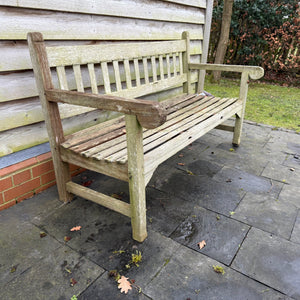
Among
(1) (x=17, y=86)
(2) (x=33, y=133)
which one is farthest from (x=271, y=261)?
(1) (x=17, y=86)

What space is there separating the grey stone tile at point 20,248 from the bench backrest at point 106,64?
3.43ft

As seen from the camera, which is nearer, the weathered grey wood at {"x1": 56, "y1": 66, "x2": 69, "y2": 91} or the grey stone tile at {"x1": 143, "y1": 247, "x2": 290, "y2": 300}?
the grey stone tile at {"x1": 143, "y1": 247, "x2": 290, "y2": 300}

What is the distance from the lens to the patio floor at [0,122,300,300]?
1444 mm

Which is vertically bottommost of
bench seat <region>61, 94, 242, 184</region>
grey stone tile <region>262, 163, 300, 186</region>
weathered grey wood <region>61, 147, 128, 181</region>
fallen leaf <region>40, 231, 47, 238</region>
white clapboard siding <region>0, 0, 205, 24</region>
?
grey stone tile <region>262, 163, 300, 186</region>

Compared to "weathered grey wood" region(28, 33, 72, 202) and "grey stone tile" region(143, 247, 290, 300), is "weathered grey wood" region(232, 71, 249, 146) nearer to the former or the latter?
"grey stone tile" region(143, 247, 290, 300)

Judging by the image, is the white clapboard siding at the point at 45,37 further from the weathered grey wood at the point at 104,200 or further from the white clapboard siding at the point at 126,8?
the weathered grey wood at the point at 104,200

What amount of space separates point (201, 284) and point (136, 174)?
70 cm

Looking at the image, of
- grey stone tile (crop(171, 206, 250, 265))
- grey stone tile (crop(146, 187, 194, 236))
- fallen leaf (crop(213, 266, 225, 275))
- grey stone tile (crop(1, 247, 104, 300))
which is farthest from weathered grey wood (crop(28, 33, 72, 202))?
fallen leaf (crop(213, 266, 225, 275))

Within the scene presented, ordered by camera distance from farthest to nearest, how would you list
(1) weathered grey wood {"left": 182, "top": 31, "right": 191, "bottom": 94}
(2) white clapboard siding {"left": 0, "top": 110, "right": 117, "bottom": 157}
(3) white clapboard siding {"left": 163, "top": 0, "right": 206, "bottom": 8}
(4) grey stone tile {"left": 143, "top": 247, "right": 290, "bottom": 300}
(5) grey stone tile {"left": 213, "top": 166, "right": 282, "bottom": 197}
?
(3) white clapboard siding {"left": 163, "top": 0, "right": 206, "bottom": 8} → (1) weathered grey wood {"left": 182, "top": 31, "right": 191, "bottom": 94} → (5) grey stone tile {"left": 213, "top": 166, "right": 282, "bottom": 197} → (2) white clapboard siding {"left": 0, "top": 110, "right": 117, "bottom": 157} → (4) grey stone tile {"left": 143, "top": 247, "right": 290, "bottom": 300}

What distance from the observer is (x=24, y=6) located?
1848 mm

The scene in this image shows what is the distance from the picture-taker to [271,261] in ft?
5.30

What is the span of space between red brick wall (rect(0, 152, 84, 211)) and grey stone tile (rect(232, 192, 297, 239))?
160 centimetres

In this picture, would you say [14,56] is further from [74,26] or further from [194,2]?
[194,2]

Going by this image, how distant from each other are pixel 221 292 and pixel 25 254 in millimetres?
1189
